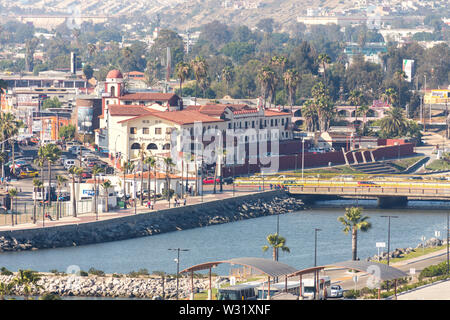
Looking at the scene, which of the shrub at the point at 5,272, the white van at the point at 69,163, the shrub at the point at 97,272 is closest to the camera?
the shrub at the point at 5,272

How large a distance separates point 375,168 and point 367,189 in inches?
1086

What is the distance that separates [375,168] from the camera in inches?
6048

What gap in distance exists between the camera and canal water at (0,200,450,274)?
89312 mm

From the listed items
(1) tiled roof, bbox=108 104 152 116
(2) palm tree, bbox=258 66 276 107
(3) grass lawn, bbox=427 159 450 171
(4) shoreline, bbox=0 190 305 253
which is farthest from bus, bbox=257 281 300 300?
(2) palm tree, bbox=258 66 276 107

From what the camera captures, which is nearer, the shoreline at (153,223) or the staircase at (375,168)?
the shoreline at (153,223)

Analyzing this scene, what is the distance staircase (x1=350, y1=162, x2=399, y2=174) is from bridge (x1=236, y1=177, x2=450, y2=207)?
20.6 m

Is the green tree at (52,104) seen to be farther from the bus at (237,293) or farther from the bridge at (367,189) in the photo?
the bus at (237,293)

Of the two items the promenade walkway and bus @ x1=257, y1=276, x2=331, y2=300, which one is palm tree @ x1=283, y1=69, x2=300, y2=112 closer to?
the promenade walkway

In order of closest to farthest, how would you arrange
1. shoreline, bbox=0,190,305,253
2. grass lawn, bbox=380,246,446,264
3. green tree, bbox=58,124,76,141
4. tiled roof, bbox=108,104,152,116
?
grass lawn, bbox=380,246,446,264
shoreline, bbox=0,190,305,253
tiled roof, bbox=108,104,152,116
green tree, bbox=58,124,76,141

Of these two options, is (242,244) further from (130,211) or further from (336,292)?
(336,292)

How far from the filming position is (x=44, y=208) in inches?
4040

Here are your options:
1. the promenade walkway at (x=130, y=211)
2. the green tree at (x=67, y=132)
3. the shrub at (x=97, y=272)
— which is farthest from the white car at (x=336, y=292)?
the green tree at (x=67, y=132)

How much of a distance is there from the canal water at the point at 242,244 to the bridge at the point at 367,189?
1994 millimetres

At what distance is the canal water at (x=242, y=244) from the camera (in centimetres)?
8931
